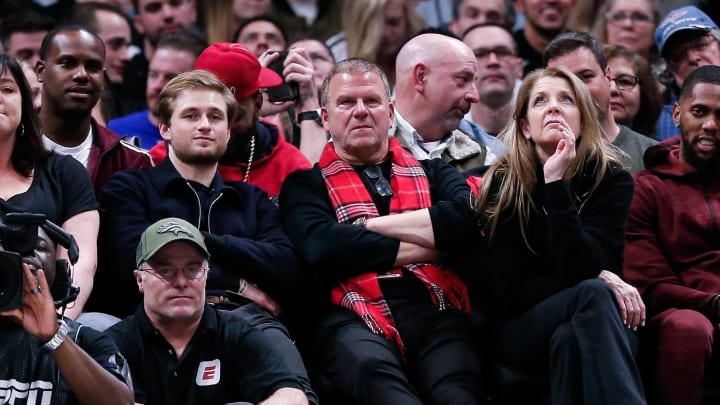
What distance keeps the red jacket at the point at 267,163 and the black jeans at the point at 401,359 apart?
34.4 inches

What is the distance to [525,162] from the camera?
19.4ft

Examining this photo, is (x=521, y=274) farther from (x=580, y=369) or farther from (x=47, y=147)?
(x=47, y=147)

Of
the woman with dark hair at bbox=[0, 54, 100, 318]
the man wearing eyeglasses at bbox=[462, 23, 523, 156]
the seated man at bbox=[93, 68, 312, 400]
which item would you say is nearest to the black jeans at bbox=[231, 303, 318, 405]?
the seated man at bbox=[93, 68, 312, 400]

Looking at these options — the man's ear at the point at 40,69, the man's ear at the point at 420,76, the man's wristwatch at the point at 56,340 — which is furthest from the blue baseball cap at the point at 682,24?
the man's wristwatch at the point at 56,340

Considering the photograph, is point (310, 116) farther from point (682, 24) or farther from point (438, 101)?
point (682, 24)

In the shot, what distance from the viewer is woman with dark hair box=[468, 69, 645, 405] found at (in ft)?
17.7

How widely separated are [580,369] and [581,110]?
112 cm

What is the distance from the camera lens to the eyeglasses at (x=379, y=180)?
6.11m

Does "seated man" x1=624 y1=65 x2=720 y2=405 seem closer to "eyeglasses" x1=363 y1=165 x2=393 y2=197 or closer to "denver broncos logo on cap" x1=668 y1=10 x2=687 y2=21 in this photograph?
"eyeglasses" x1=363 y1=165 x2=393 y2=197

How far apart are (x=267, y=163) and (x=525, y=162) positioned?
4.28ft

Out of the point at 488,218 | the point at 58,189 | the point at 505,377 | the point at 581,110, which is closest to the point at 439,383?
the point at 505,377

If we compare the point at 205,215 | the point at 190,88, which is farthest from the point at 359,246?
the point at 190,88

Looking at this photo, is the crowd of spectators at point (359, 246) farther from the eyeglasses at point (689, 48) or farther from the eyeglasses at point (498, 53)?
the eyeglasses at point (498, 53)

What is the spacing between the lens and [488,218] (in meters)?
5.88
